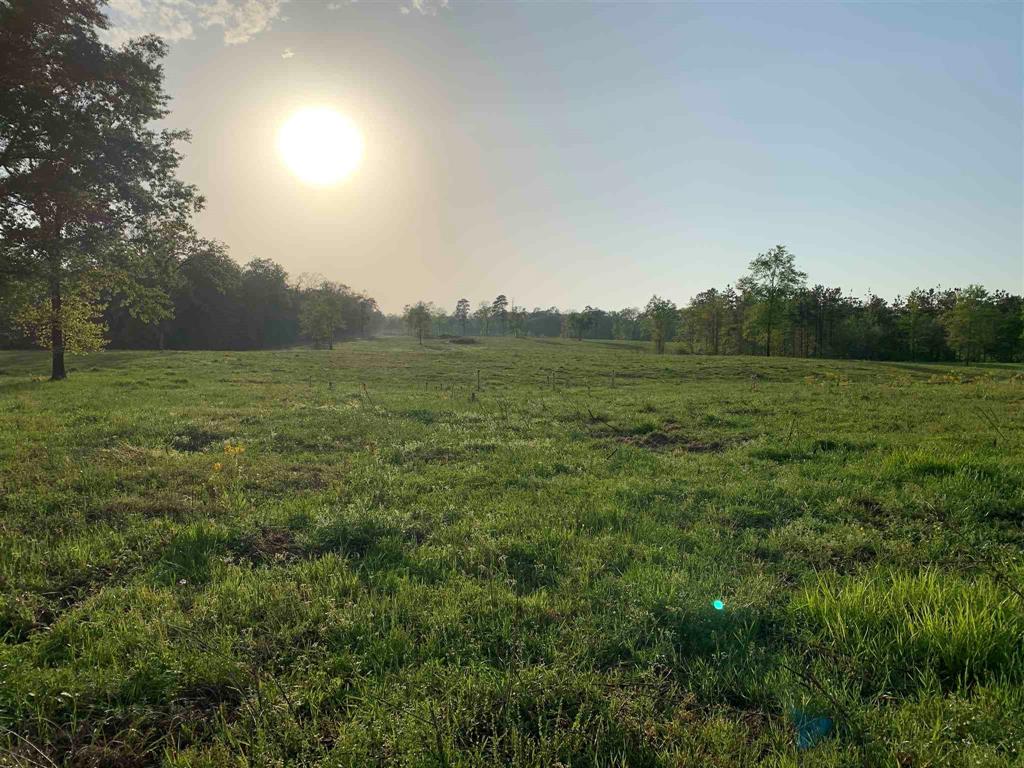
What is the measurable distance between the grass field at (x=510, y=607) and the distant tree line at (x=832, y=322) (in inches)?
2634

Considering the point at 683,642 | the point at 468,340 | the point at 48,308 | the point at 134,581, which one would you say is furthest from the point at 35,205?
the point at 468,340

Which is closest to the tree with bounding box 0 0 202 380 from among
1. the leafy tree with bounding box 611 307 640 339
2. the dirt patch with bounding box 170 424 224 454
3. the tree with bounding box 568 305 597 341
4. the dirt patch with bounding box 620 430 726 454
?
the dirt patch with bounding box 170 424 224 454

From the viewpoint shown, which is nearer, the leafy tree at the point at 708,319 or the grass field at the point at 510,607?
the grass field at the point at 510,607

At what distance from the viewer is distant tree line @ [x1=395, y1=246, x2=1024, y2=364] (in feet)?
226

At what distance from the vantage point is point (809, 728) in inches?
119

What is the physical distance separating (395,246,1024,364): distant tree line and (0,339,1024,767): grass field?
219 ft

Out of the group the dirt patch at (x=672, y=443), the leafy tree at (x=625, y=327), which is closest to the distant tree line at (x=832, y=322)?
the leafy tree at (x=625, y=327)

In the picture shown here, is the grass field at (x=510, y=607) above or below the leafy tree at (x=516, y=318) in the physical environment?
below

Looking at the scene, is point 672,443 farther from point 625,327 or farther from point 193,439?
point 625,327

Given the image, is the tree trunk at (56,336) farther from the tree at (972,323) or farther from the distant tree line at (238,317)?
the tree at (972,323)

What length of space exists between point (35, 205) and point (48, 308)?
18.5 metres

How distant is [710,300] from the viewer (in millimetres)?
85000

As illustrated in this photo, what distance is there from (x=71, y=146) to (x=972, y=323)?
90.6m

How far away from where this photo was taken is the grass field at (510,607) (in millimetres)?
2963
